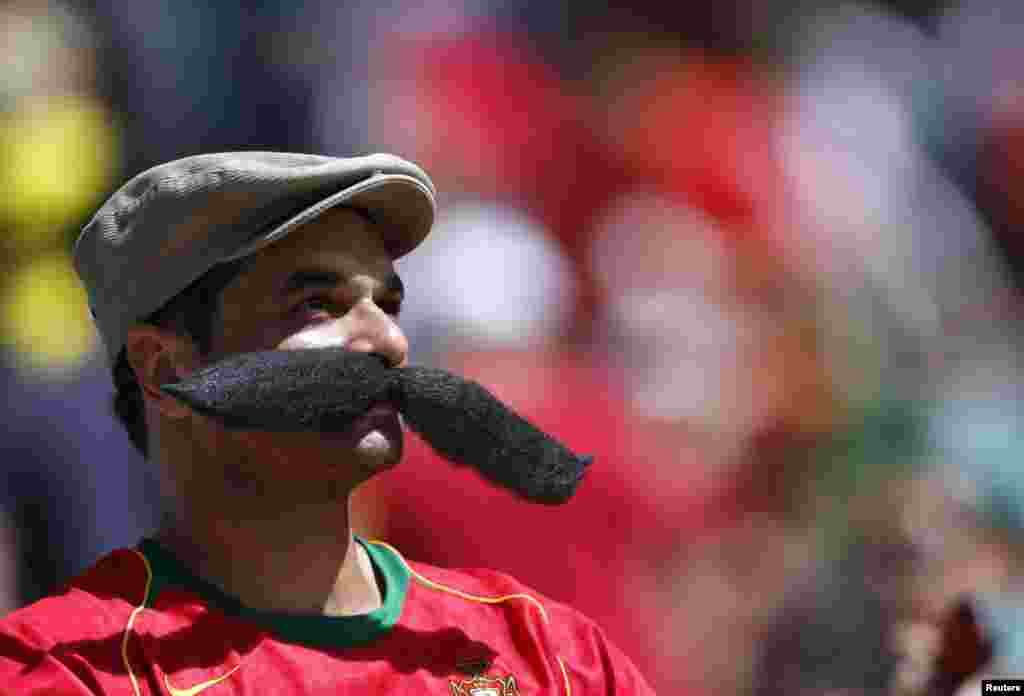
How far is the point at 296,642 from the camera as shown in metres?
1.85

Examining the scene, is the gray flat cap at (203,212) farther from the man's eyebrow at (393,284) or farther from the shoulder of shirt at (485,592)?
the shoulder of shirt at (485,592)

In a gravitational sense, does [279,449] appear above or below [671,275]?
above

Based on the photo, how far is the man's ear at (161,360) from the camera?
74.9 inches

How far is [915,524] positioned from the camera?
3152mm

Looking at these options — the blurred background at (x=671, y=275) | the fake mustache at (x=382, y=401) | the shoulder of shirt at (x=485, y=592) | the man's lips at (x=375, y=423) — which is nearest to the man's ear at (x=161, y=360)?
the fake mustache at (x=382, y=401)

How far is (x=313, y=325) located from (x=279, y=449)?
16 centimetres

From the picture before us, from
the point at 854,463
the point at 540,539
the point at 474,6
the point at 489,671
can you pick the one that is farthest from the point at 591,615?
the point at 474,6

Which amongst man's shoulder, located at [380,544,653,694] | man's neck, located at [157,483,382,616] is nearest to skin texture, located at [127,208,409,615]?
man's neck, located at [157,483,382,616]

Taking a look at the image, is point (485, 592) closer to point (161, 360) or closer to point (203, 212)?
point (161, 360)

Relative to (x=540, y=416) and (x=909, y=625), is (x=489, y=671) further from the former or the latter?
(x=909, y=625)

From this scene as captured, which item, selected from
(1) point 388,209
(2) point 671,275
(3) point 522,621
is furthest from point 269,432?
(2) point 671,275

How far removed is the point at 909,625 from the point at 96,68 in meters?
1.89

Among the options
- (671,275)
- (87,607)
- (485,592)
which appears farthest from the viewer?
(671,275)

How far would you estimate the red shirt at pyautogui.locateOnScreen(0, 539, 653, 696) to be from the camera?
1.74 metres
